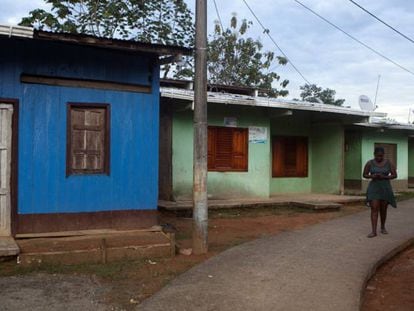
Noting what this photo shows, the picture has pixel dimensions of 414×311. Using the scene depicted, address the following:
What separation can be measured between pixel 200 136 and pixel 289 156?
9689mm

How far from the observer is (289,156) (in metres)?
16.8

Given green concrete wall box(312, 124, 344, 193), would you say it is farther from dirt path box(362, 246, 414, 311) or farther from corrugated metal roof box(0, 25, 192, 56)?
corrugated metal roof box(0, 25, 192, 56)

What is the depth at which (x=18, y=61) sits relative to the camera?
25.1 feet

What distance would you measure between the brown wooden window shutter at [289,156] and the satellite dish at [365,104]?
2110 millimetres

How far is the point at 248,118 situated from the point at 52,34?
8.31m

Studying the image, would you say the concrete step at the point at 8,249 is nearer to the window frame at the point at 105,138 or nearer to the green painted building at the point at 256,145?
the window frame at the point at 105,138

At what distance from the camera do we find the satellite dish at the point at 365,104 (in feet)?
54.8

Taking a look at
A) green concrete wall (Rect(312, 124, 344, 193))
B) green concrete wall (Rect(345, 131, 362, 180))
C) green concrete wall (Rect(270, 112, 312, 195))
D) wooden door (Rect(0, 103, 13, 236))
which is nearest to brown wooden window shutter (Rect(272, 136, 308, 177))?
green concrete wall (Rect(270, 112, 312, 195))

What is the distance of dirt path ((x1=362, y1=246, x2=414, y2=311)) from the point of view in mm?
5707

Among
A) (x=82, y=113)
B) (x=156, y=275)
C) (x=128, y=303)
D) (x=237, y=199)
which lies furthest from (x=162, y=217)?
(x=128, y=303)

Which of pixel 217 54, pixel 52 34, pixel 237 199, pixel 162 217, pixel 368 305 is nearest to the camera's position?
pixel 368 305

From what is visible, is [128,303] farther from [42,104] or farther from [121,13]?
[121,13]

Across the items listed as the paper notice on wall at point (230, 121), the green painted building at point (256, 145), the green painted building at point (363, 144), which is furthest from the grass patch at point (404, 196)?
the paper notice on wall at point (230, 121)

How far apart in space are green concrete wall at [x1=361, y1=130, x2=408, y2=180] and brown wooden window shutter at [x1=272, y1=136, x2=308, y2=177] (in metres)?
3.00
